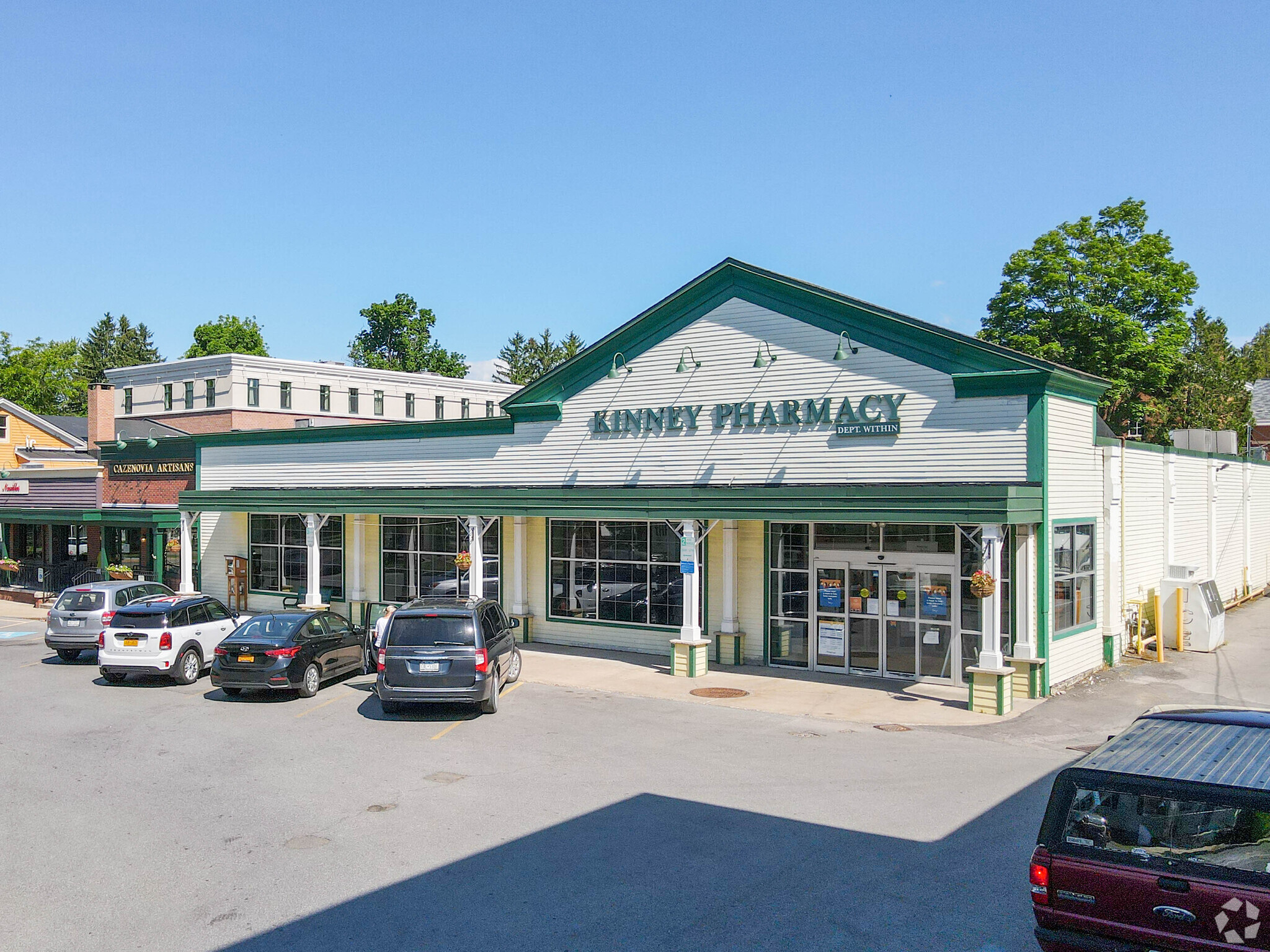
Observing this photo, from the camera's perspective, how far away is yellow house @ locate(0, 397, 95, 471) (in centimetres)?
4681

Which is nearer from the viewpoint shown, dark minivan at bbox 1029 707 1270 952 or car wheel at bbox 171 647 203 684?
dark minivan at bbox 1029 707 1270 952

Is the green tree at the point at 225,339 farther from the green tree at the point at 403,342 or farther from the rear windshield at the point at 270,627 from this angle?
the rear windshield at the point at 270,627

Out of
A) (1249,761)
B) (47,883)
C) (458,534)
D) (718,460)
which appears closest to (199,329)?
(458,534)

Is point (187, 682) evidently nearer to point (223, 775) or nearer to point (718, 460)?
point (223, 775)

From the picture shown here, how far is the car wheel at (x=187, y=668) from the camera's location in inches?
717

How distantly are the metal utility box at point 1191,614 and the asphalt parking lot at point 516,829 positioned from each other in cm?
759

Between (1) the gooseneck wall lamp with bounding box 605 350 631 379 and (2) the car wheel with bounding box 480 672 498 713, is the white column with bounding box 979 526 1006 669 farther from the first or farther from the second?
(1) the gooseneck wall lamp with bounding box 605 350 631 379

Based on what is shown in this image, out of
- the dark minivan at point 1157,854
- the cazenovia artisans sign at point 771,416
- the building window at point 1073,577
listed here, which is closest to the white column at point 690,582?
the cazenovia artisans sign at point 771,416

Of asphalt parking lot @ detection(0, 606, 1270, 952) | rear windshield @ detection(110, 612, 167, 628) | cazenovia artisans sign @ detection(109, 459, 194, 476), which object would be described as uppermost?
cazenovia artisans sign @ detection(109, 459, 194, 476)

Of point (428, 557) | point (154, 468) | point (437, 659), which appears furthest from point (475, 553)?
point (154, 468)

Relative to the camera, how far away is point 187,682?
18.5m

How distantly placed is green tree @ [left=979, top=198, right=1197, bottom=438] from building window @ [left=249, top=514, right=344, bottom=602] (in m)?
33.9

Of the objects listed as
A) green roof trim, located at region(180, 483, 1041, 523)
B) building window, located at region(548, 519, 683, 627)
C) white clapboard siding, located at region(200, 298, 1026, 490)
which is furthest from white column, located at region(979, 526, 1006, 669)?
building window, located at region(548, 519, 683, 627)

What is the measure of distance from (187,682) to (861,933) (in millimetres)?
14915
